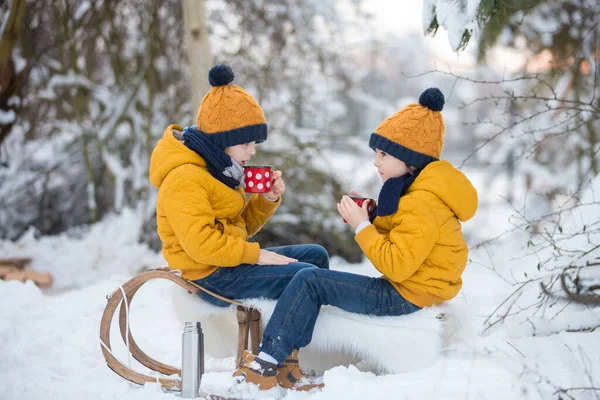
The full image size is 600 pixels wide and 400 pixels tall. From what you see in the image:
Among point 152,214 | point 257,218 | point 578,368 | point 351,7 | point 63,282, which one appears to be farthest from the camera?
point 351,7

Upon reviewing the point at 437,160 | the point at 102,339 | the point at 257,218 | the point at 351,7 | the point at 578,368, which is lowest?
the point at 102,339

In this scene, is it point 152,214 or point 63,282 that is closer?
point 63,282

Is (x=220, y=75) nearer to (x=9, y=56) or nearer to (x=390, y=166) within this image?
(x=390, y=166)

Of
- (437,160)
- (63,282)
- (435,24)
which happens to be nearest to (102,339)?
(437,160)

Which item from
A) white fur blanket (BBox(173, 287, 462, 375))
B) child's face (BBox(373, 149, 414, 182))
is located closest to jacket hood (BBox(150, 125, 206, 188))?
white fur blanket (BBox(173, 287, 462, 375))

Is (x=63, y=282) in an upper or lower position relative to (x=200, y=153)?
lower

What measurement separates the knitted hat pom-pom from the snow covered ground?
1105mm

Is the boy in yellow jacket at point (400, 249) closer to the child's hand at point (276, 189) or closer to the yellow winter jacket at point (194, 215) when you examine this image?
the yellow winter jacket at point (194, 215)

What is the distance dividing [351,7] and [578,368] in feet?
19.5

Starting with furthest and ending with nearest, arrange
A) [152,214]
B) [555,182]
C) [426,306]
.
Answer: [555,182] → [152,214] → [426,306]

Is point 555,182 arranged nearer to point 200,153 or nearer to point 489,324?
point 489,324

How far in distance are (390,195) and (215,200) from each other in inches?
32.5

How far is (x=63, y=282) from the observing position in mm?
5992

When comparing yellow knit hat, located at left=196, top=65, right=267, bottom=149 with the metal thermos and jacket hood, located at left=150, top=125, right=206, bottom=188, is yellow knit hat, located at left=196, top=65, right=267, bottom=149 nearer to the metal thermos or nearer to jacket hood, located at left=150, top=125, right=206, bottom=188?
jacket hood, located at left=150, top=125, right=206, bottom=188
